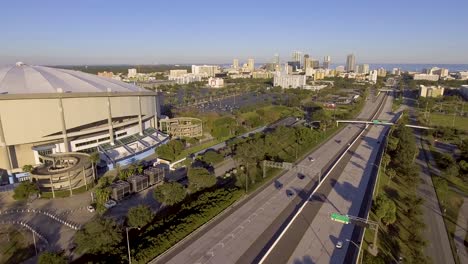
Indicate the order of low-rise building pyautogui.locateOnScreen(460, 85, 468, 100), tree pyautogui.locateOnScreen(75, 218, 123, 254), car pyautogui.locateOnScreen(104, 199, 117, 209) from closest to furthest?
1. tree pyautogui.locateOnScreen(75, 218, 123, 254)
2. car pyautogui.locateOnScreen(104, 199, 117, 209)
3. low-rise building pyautogui.locateOnScreen(460, 85, 468, 100)

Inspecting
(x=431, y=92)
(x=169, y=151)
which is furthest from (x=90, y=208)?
(x=431, y=92)

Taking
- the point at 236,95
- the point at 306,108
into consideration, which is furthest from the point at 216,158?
the point at 236,95

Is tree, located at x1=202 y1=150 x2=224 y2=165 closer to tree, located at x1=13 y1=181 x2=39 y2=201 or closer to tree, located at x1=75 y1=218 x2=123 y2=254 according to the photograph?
tree, located at x1=75 y1=218 x2=123 y2=254

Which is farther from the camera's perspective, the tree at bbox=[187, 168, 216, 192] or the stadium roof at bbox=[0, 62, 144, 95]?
the stadium roof at bbox=[0, 62, 144, 95]

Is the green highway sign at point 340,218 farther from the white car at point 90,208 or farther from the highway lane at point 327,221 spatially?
the white car at point 90,208

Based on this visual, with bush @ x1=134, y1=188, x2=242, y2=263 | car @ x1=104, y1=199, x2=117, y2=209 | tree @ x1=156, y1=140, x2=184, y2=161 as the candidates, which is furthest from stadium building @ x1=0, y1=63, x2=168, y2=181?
bush @ x1=134, y1=188, x2=242, y2=263

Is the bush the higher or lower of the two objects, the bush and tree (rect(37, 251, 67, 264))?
the lower

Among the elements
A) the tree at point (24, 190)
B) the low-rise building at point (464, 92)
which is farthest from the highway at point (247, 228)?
the low-rise building at point (464, 92)

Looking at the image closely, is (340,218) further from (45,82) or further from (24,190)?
(45,82)
